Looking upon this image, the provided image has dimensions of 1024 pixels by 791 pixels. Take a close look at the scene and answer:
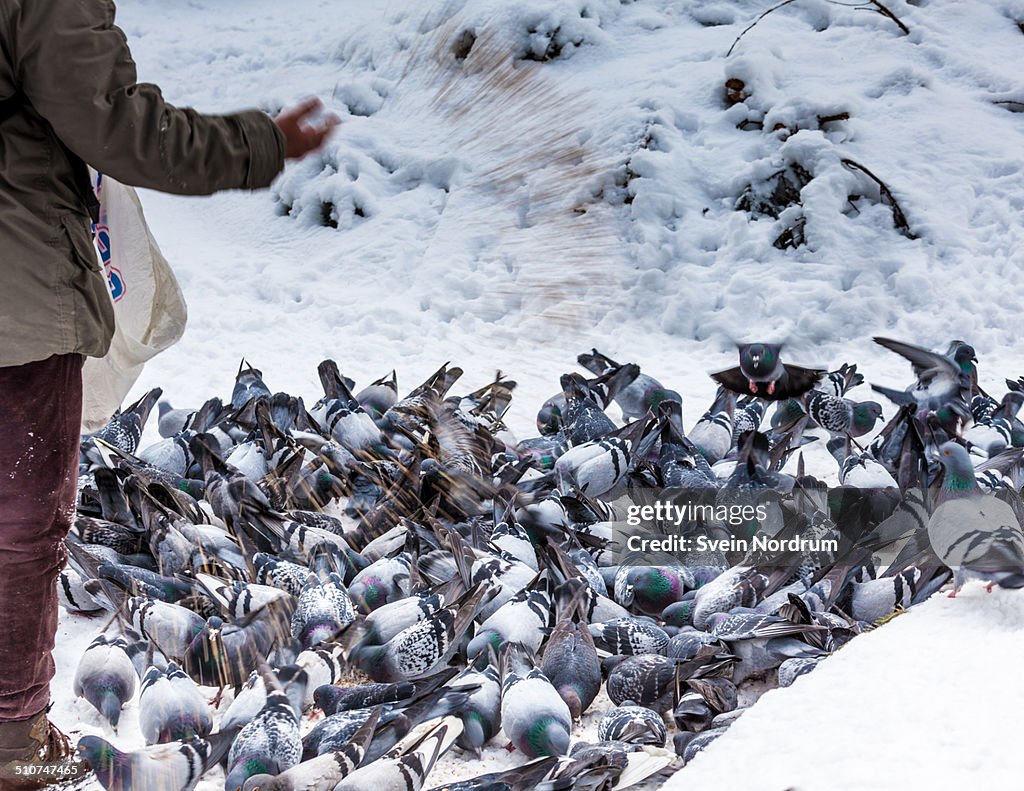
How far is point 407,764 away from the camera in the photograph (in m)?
1.65

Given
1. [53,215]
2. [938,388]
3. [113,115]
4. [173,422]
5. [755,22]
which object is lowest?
[173,422]

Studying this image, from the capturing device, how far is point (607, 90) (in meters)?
6.34

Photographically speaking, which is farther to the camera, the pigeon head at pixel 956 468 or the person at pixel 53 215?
the pigeon head at pixel 956 468

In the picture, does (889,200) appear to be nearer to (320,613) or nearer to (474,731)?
(320,613)

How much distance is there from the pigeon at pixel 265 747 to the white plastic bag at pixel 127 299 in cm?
68

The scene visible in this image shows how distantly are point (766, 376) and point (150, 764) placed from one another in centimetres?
250

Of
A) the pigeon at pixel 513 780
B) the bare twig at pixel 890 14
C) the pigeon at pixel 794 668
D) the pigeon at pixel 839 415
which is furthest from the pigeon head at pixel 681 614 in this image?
the bare twig at pixel 890 14

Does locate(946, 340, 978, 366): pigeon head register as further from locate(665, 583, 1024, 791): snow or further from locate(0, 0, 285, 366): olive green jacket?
locate(0, 0, 285, 366): olive green jacket

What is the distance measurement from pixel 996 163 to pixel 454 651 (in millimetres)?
4642

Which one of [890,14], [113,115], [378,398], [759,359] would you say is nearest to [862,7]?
[890,14]

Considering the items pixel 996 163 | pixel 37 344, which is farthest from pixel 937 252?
pixel 37 344

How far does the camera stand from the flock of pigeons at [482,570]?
1.81 meters

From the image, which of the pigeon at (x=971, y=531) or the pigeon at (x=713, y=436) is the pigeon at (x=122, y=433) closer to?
the pigeon at (x=713, y=436)

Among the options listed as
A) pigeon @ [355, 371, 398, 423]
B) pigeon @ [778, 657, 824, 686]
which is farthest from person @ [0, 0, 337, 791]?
pigeon @ [355, 371, 398, 423]
